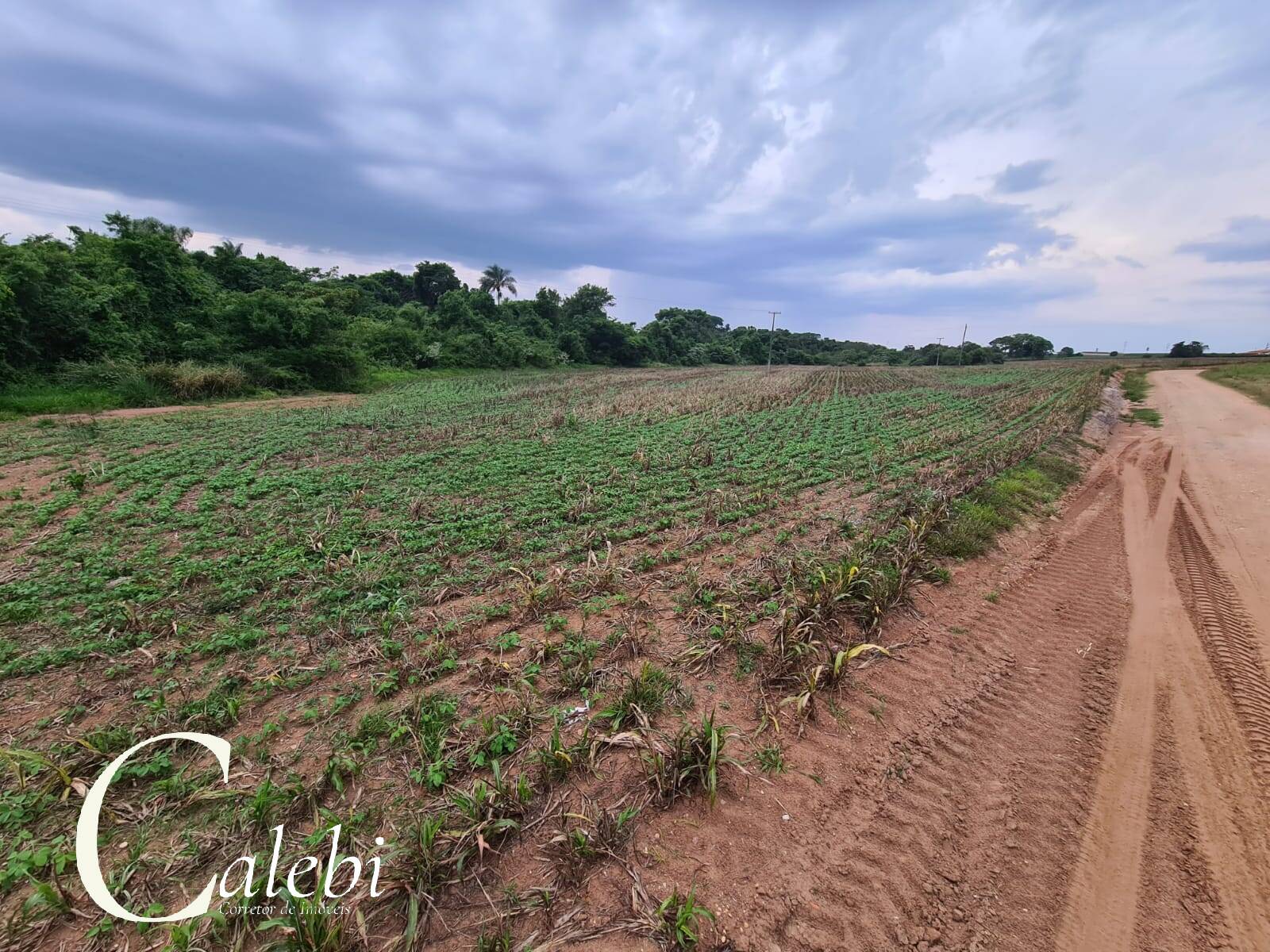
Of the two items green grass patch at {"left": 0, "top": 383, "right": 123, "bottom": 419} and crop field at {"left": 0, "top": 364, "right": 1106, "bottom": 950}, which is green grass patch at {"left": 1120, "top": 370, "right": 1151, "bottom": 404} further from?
green grass patch at {"left": 0, "top": 383, "right": 123, "bottom": 419}

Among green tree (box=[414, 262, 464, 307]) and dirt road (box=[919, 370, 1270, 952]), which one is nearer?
dirt road (box=[919, 370, 1270, 952])

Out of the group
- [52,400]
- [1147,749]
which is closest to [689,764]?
[1147,749]

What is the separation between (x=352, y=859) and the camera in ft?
9.41

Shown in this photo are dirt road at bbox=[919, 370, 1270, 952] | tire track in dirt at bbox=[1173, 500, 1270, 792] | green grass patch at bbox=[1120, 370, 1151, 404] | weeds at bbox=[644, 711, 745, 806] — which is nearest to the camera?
dirt road at bbox=[919, 370, 1270, 952]

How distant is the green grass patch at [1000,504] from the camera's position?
7348 mm

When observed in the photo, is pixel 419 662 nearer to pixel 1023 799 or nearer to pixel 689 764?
pixel 689 764

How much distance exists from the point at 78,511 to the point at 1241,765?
14.6m

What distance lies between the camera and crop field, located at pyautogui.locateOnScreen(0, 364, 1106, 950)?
288cm

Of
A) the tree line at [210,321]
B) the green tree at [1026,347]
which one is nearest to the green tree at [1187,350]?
the green tree at [1026,347]

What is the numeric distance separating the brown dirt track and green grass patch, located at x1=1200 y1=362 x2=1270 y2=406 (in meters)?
29.2

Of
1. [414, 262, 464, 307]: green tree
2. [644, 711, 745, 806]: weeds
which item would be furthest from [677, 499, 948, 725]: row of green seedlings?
[414, 262, 464, 307]: green tree

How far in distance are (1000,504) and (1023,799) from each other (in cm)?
712

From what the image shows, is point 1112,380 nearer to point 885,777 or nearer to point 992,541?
point 992,541

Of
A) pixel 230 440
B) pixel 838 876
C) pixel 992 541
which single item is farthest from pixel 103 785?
pixel 230 440
